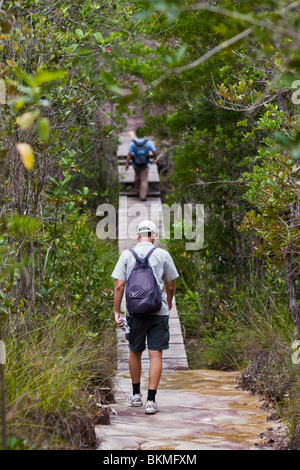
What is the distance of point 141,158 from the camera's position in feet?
48.4

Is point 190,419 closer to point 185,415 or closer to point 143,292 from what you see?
point 185,415

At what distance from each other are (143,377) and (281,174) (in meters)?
3.06

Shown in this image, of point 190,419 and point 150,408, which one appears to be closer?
point 190,419

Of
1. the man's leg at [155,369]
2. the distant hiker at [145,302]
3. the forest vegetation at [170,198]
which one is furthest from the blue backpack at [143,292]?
the forest vegetation at [170,198]

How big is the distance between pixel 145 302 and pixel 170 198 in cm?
551

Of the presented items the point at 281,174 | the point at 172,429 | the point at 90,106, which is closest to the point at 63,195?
the point at 90,106

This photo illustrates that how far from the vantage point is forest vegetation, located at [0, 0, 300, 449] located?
157 inches

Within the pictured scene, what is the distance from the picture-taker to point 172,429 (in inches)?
196

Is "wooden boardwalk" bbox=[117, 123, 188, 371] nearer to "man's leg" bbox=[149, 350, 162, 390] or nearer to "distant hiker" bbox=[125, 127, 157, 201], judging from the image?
"distant hiker" bbox=[125, 127, 157, 201]

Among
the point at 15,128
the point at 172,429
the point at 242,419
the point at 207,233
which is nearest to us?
the point at 172,429

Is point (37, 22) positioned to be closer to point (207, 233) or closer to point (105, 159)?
point (207, 233)

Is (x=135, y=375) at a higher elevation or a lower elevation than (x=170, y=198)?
lower

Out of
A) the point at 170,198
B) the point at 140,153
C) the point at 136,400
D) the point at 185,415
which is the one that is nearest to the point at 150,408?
the point at 185,415

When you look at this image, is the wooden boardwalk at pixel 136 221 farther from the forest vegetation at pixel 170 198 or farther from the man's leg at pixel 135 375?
the man's leg at pixel 135 375
